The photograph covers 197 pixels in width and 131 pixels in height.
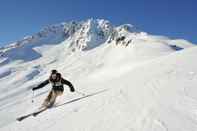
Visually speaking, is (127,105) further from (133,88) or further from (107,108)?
(133,88)

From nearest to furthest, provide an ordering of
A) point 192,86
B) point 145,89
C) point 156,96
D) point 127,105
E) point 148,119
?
point 148,119, point 127,105, point 156,96, point 192,86, point 145,89

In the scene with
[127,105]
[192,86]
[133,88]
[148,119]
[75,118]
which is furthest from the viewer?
[133,88]

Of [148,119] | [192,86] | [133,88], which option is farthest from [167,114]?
[133,88]

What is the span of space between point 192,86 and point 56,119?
5801mm

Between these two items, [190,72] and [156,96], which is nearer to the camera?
[156,96]

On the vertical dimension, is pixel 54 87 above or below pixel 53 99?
above

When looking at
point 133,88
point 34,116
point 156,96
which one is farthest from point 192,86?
point 34,116

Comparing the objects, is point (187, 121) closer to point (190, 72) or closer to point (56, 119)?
point (56, 119)

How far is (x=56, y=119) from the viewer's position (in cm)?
1033

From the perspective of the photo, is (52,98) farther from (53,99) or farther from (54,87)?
(54,87)

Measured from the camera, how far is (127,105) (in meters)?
10.7

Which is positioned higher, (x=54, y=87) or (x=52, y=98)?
(x=54, y=87)

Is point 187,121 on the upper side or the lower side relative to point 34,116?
upper

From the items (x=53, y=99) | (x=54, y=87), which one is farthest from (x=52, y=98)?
(x=54, y=87)
